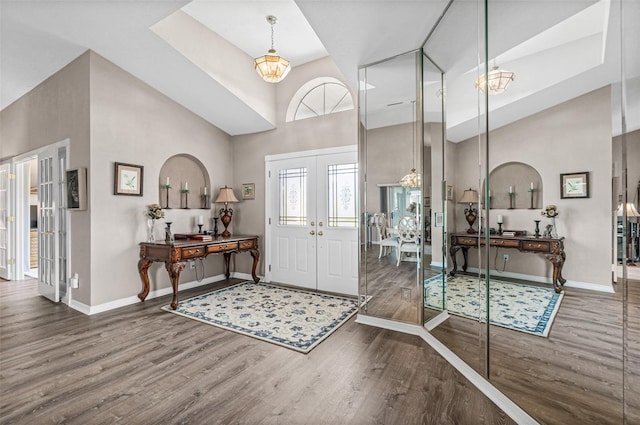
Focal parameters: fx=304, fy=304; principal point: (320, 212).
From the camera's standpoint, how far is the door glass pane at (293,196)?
4.62 meters

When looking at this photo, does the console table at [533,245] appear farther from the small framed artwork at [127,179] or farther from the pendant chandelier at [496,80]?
the small framed artwork at [127,179]

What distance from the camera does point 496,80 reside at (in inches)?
75.4

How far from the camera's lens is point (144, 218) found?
3.98 meters

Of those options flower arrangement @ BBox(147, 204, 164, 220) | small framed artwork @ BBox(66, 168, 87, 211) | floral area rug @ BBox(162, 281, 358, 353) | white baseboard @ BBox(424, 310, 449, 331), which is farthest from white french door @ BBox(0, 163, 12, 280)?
white baseboard @ BBox(424, 310, 449, 331)

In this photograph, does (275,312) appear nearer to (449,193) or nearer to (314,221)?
(314,221)

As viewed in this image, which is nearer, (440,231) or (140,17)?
(440,231)

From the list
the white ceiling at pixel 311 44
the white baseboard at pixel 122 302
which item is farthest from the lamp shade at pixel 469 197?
the white baseboard at pixel 122 302

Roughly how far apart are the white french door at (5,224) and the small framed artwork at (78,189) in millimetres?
2679

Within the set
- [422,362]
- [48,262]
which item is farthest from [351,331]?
[48,262]

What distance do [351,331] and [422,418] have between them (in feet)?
4.16

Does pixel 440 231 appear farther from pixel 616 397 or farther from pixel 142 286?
pixel 142 286

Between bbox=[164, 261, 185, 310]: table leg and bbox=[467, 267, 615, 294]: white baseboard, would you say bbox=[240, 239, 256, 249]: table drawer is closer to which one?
bbox=[164, 261, 185, 310]: table leg

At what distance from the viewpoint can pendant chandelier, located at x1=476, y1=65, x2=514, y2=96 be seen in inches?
72.6

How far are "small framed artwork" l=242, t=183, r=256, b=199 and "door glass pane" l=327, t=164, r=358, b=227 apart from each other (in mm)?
1396
